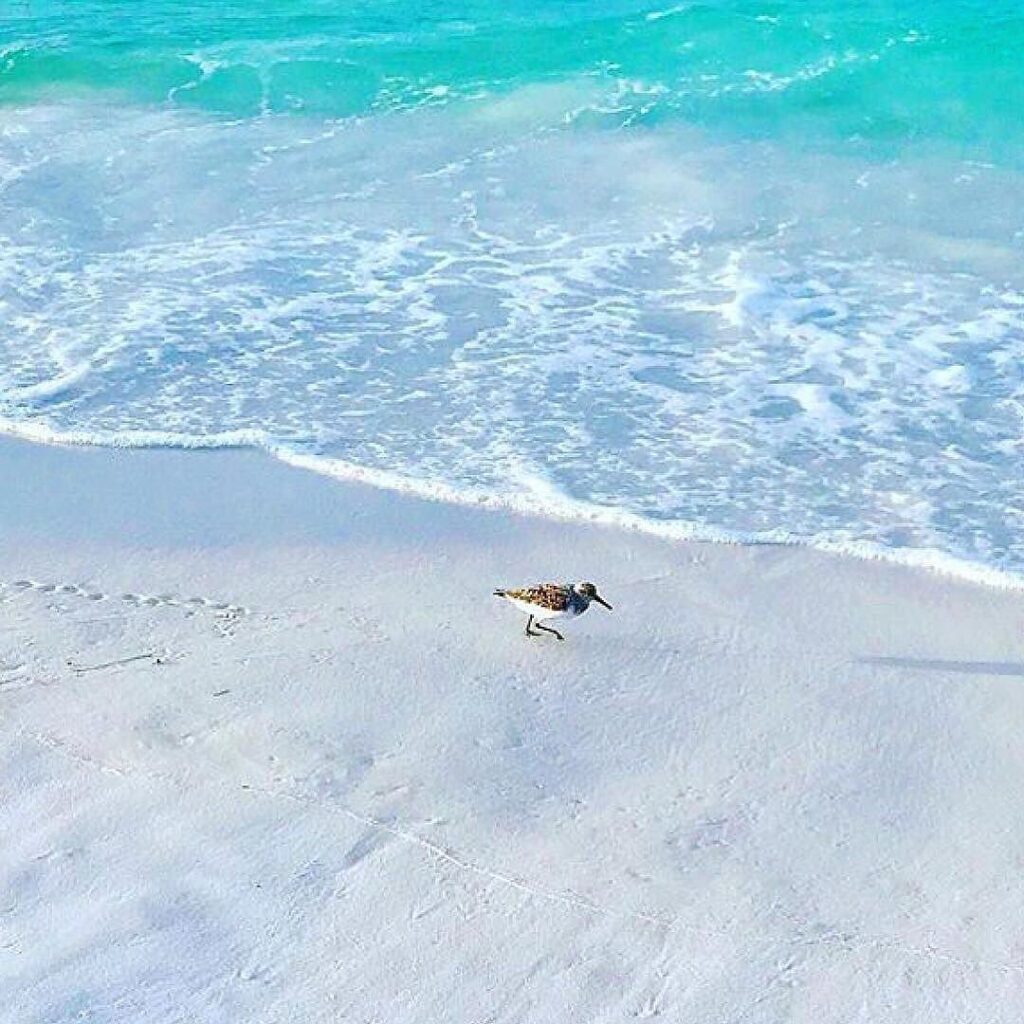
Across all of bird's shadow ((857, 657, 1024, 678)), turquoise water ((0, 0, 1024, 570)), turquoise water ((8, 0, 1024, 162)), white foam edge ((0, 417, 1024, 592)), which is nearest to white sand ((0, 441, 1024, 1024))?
bird's shadow ((857, 657, 1024, 678))

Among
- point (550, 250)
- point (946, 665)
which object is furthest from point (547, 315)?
point (946, 665)

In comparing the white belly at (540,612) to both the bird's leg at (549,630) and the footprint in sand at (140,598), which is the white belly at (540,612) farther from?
the footprint in sand at (140,598)

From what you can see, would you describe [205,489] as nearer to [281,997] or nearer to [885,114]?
Result: [281,997]

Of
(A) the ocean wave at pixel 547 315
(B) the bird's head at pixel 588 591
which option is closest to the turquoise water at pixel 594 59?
(A) the ocean wave at pixel 547 315

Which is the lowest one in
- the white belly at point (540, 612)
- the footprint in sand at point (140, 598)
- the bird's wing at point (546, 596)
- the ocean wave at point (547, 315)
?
the ocean wave at point (547, 315)

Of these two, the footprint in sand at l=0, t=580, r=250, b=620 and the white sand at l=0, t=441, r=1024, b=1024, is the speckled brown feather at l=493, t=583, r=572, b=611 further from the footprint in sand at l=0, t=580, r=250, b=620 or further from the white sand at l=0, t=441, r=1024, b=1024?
the footprint in sand at l=0, t=580, r=250, b=620

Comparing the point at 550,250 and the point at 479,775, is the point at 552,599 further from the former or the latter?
the point at 550,250

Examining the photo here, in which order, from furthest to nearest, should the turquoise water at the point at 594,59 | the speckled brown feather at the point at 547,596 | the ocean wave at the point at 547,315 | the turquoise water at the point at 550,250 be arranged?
the turquoise water at the point at 594,59 < the turquoise water at the point at 550,250 < the ocean wave at the point at 547,315 < the speckled brown feather at the point at 547,596
